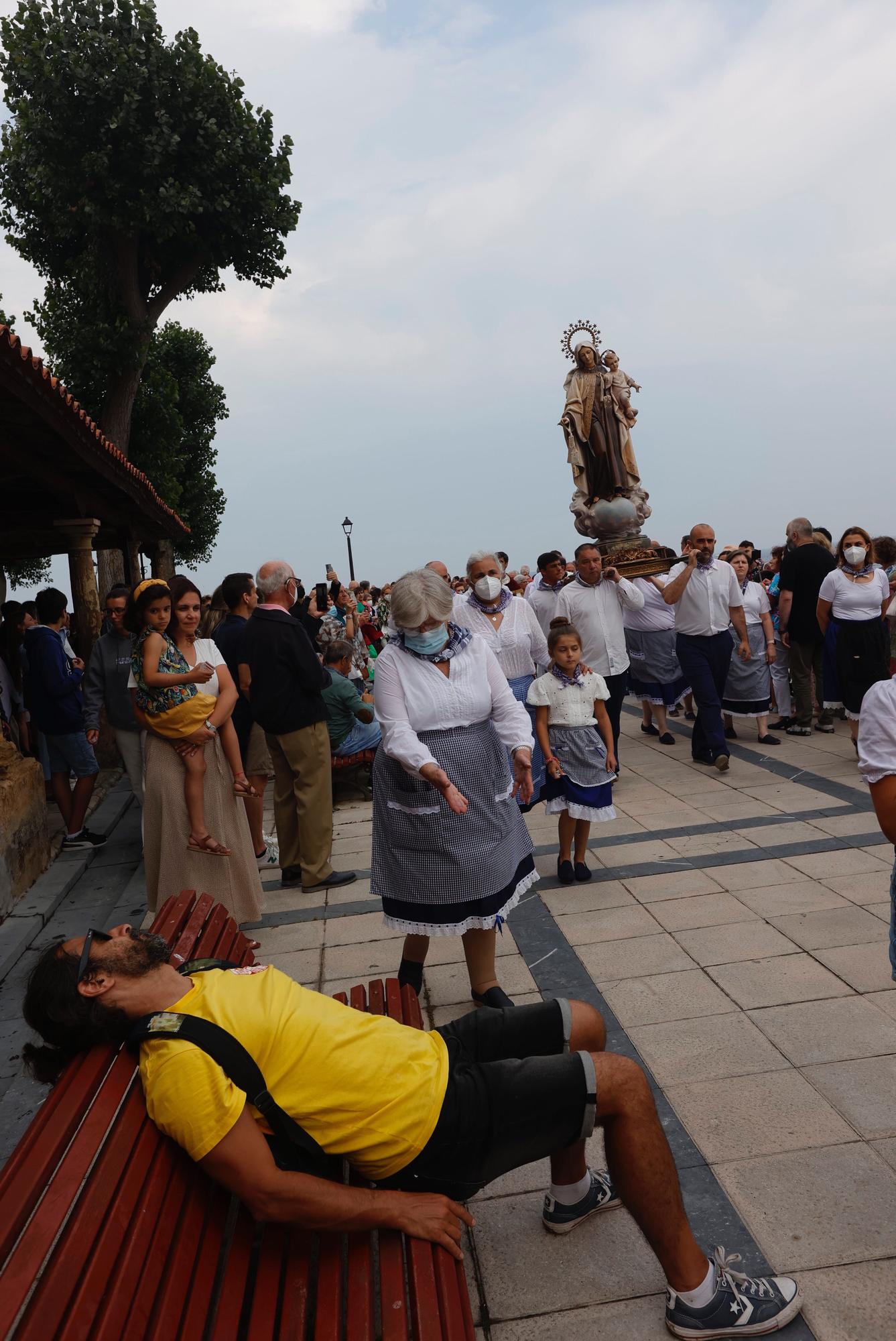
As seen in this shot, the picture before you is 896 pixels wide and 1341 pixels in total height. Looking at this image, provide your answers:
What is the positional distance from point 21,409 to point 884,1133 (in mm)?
6026

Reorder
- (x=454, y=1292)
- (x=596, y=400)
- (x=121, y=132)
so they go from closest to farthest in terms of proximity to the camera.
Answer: (x=454, y=1292), (x=596, y=400), (x=121, y=132)

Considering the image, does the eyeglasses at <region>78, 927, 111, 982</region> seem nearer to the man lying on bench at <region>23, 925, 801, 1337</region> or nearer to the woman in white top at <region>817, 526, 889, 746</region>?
the man lying on bench at <region>23, 925, 801, 1337</region>

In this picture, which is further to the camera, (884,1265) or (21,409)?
(21,409)

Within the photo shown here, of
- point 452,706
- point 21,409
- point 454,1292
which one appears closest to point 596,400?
point 21,409

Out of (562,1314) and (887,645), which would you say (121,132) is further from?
(562,1314)

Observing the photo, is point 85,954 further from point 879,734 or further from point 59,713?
point 59,713

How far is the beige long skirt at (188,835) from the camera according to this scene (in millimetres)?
5031

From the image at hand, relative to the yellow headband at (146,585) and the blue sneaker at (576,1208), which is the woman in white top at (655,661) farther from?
the blue sneaker at (576,1208)

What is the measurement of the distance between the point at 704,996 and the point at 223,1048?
250 centimetres

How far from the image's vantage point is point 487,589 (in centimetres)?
646

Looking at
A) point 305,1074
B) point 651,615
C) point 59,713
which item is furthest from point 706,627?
point 305,1074

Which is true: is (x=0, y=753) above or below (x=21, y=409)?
below

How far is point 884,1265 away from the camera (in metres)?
2.38

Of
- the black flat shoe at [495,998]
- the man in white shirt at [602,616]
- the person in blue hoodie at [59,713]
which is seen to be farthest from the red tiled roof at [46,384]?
the black flat shoe at [495,998]
